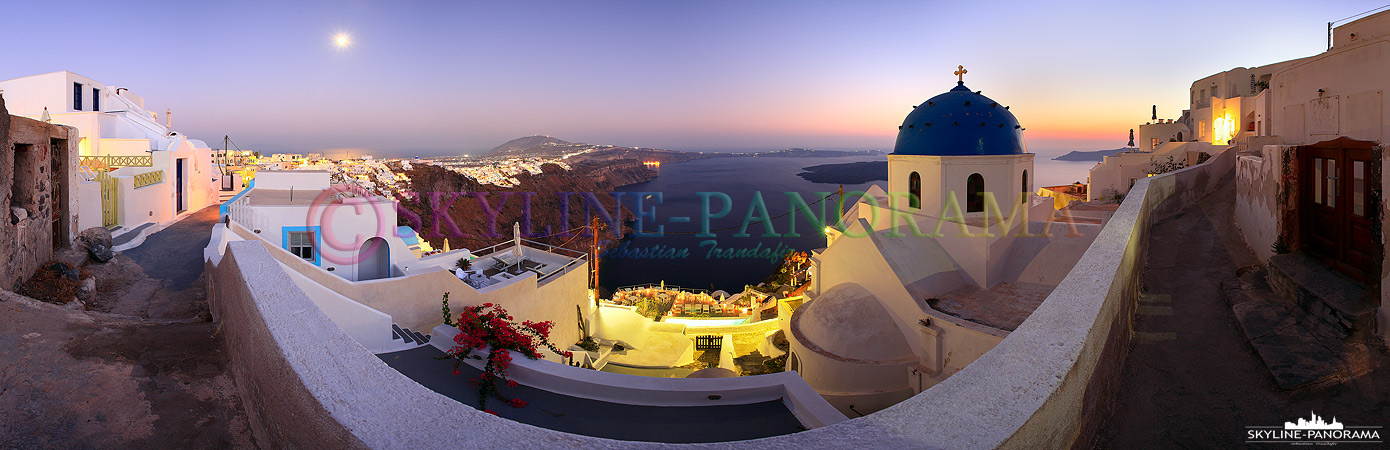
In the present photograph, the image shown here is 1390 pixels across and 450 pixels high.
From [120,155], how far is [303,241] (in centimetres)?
1155

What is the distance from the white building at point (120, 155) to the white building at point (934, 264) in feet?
41.4

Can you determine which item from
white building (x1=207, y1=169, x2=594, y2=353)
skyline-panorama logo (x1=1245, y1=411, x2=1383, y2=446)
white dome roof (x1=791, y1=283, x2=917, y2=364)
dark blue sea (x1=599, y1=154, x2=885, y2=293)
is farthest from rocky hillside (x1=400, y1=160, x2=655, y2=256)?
skyline-panorama logo (x1=1245, y1=411, x2=1383, y2=446)

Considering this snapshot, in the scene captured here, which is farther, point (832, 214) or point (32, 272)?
point (832, 214)

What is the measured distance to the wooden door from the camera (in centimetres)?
Answer: 387

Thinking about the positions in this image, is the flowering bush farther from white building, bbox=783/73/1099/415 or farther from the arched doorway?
the arched doorway

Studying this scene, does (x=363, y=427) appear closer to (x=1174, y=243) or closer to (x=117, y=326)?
(x=117, y=326)

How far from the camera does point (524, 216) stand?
50219mm

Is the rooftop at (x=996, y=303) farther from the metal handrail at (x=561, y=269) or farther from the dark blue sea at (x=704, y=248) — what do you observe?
the dark blue sea at (x=704, y=248)

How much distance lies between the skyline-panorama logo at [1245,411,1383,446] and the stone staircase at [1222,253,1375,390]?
13.2 inches

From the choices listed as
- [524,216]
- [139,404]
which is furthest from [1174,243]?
[524,216]

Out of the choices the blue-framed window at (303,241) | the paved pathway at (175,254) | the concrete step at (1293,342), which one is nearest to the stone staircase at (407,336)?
the paved pathway at (175,254)

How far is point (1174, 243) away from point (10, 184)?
13.5 m

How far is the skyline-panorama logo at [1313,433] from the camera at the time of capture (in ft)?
8.36

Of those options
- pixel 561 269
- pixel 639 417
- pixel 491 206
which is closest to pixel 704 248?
pixel 491 206
